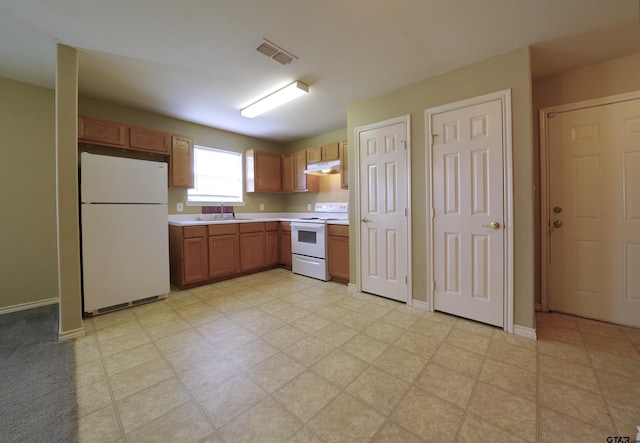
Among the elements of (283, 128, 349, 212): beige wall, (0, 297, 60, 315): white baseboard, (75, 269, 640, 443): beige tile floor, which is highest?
(283, 128, 349, 212): beige wall

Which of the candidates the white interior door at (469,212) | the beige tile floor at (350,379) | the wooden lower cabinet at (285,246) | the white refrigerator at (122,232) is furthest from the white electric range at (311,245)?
the white refrigerator at (122,232)

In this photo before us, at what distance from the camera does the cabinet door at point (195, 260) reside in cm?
338

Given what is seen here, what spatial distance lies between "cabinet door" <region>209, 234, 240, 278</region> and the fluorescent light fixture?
5.88ft

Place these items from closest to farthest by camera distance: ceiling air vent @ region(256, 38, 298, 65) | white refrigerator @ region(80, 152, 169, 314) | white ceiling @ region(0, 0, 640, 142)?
white ceiling @ region(0, 0, 640, 142), ceiling air vent @ region(256, 38, 298, 65), white refrigerator @ region(80, 152, 169, 314)

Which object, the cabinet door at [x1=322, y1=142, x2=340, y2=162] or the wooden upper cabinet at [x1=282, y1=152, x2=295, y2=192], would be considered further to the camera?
the wooden upper cabinet at [x1=282, y1=152, x2=295, y2=192]

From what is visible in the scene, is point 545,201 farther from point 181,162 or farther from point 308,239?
point 181,162

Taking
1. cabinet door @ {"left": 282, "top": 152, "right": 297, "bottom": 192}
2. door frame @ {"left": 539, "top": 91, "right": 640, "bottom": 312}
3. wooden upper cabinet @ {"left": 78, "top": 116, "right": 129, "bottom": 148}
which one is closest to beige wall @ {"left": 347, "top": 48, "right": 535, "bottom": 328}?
door frame @ {"left": 539, "top": 91, "right": 640, "bottom": 312}

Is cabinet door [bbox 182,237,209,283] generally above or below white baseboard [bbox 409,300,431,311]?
above

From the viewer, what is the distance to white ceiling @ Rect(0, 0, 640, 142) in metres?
1.71

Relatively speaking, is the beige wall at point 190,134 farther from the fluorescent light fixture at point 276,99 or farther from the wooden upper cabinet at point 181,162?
the fluorescent light fixture at point 276,99

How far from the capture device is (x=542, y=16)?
1777 millimetres

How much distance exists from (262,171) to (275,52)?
2597 millimetres

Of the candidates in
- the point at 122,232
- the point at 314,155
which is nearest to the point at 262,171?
the point at 314,155

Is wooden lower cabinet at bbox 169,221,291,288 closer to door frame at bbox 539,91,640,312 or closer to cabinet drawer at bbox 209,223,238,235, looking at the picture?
cabinet drawer at bbox 209,223,238,235
